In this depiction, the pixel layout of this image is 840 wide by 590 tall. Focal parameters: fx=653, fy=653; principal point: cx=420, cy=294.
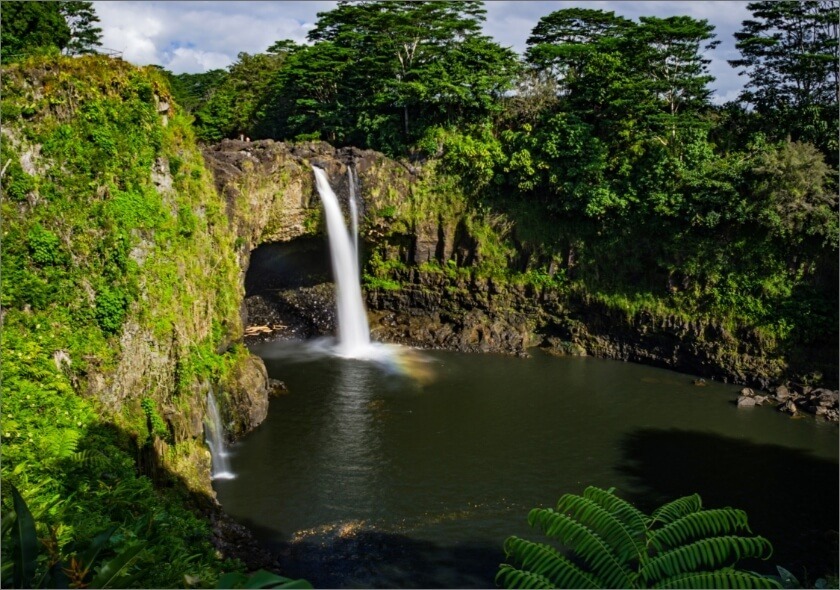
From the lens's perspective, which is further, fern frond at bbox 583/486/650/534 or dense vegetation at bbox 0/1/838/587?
Answer: dense vegetation at bbox 0/1/838/587

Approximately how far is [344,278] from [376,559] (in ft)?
67.7

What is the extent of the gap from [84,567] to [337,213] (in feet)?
95.1

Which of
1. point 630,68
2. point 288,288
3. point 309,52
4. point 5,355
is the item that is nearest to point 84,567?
point 5,355

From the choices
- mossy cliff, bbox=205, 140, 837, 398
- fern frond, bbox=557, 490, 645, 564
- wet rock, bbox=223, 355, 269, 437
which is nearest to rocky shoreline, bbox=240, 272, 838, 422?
mossy cliff, bbox=205, 140, 837, 398

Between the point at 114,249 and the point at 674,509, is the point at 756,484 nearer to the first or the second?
the point at 674,509

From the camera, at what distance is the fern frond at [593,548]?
8094mm

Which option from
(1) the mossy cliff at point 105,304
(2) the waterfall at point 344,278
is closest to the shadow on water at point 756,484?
(1) the mossy cliff at point 105,304

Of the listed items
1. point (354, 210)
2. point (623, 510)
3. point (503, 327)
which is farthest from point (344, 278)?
point (623, 510)

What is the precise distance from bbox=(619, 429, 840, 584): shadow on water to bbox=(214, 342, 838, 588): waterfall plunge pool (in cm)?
6

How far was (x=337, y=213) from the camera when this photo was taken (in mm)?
33938

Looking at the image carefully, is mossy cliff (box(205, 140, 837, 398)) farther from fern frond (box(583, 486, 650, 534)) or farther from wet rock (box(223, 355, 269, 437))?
fern frond (box(583, 486, 650, 534))

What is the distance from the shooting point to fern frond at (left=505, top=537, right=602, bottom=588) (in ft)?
26.6

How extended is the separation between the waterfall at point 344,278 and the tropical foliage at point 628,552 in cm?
2451

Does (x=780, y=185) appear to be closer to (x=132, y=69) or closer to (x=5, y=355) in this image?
(x=132, y=69)
